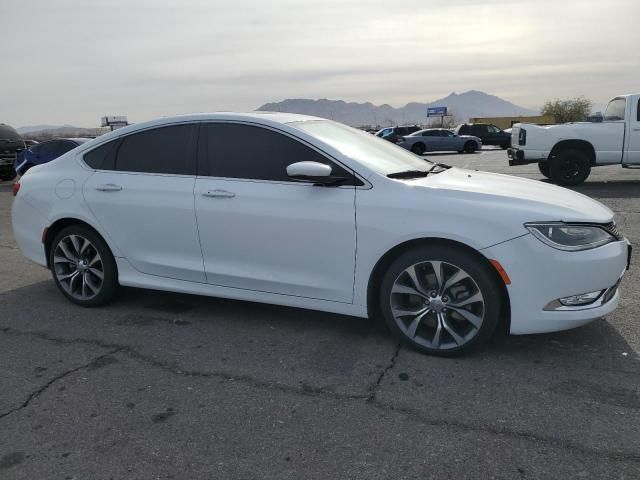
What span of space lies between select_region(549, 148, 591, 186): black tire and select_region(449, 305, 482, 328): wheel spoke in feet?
32.7

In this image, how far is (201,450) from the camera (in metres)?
2.75

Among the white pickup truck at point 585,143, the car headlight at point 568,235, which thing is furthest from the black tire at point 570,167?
the car headlight at point 568,235

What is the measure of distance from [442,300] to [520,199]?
2.70 ft

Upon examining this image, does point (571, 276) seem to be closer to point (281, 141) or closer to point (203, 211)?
point (281, 141)

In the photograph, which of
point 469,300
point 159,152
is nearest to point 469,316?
point 469,300

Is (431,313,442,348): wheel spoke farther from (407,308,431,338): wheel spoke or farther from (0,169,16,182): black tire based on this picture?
A: (0,169,16,182): black tire

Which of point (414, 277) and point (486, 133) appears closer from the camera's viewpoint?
point (414, 277)

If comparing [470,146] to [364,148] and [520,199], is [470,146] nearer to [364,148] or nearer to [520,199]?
[364,148]

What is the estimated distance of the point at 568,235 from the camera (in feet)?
11.4

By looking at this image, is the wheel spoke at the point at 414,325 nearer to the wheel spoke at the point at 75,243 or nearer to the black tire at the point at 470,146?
the wheel spoke at the point at 75,243

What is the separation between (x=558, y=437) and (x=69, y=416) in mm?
2577

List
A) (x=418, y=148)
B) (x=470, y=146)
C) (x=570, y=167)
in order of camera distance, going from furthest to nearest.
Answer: (x=470, y=146), (x=418, y=148), (x=570, y=167)

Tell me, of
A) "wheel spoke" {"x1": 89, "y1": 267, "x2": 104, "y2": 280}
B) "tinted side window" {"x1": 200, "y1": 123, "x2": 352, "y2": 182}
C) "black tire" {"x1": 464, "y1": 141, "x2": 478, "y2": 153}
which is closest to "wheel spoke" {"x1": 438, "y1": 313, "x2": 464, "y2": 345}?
"tinted side window" {"x1": 200, "y1": 123, "x2": 352, "y2": 182}

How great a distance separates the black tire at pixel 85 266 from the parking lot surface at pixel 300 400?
24 cm
